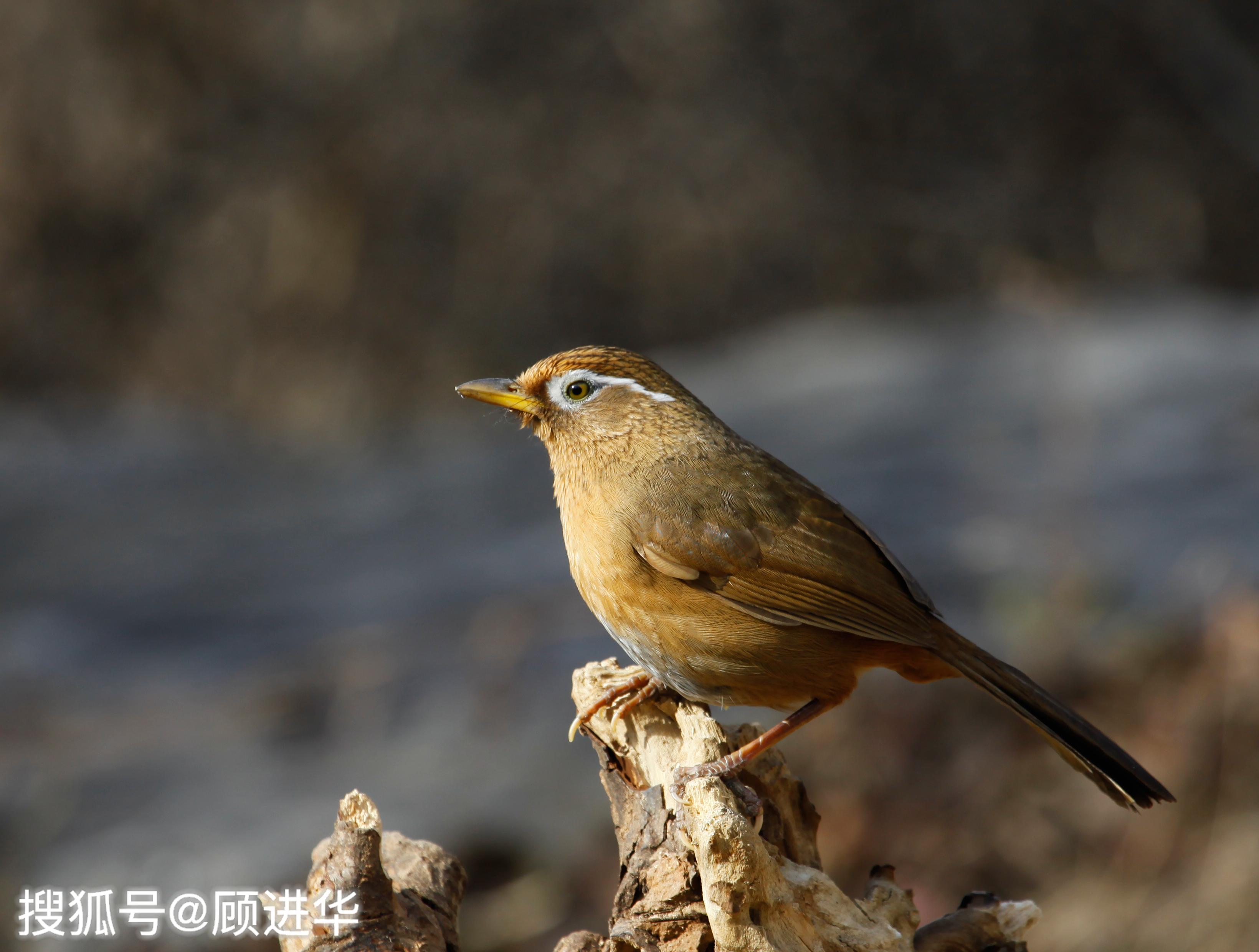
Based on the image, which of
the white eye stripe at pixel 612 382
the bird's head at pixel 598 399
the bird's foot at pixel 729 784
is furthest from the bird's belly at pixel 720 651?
the white eye stripe at pixel 612 382

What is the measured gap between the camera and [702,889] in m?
3.15

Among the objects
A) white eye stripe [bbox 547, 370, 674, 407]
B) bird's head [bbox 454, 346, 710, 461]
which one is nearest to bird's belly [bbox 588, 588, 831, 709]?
bird's head [bbox 454, 346, 710, 461]

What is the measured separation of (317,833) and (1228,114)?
1281 centimetres

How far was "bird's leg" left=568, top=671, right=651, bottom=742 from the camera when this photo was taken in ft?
12.6

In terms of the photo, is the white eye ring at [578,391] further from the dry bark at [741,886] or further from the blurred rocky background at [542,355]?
the blurred rocky background at [542,355]

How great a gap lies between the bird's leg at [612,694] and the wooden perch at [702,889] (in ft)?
0.81

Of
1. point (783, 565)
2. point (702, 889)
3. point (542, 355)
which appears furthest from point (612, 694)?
point (542, 355)

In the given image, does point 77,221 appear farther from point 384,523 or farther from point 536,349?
point 384,523

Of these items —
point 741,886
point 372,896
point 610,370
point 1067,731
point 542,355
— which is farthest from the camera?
point 542,355

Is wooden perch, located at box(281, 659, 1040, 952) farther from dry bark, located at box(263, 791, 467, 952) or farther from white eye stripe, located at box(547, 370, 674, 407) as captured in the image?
white eye stripe, located at box(547, 370, 674, 407)

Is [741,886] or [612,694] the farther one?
[612,694]

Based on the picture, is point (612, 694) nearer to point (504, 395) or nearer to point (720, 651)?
point (720, 651)

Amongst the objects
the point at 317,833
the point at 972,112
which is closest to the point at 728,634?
the point at 317,833

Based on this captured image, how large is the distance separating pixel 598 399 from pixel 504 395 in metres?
0.32
